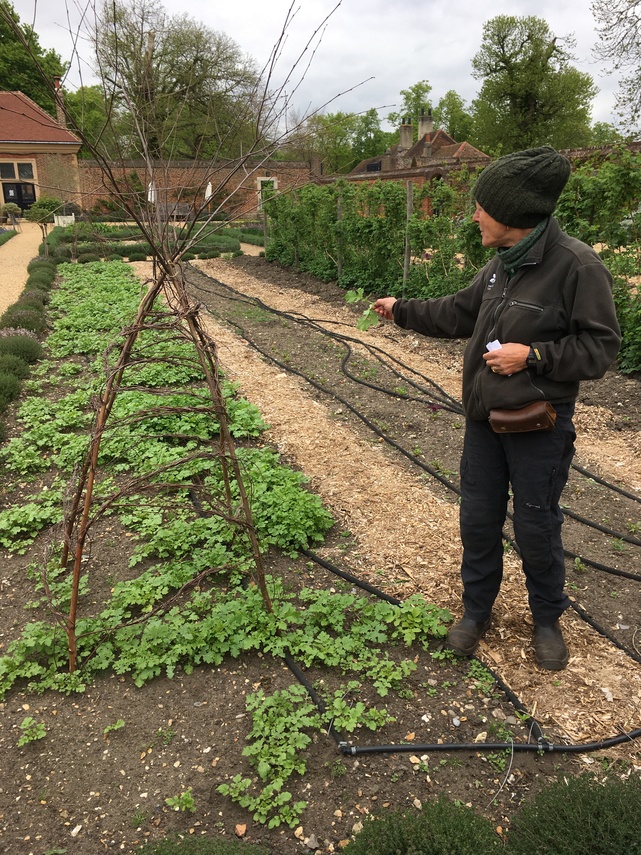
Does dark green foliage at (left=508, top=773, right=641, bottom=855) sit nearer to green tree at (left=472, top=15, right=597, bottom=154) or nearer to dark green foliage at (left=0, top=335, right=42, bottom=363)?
dark green foliage at (left=0, top=335, right=42, bottom=363)

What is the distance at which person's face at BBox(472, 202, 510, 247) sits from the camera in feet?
7.59

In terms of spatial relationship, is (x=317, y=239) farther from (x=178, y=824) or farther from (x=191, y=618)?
(x=178, y=824)

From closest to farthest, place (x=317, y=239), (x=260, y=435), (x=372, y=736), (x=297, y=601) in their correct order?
(x=372, y=736) → (x=297, y=601) → (x=260, y=435) → (x=317, y=239)

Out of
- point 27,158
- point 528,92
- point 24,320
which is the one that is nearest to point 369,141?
point 528,92

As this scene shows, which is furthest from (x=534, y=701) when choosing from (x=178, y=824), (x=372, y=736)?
(x=178, y=824)

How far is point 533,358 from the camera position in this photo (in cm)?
223

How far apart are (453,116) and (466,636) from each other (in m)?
56.9

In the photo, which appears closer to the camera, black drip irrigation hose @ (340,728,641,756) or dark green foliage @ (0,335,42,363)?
black drip irrigation hose @ (340,728,641,756)

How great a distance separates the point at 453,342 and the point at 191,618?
20.1 feet

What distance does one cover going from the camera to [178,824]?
6.90 feet

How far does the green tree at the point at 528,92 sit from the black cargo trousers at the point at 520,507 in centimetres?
3577

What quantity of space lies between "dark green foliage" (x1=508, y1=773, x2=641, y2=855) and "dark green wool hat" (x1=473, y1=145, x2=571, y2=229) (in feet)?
6.22

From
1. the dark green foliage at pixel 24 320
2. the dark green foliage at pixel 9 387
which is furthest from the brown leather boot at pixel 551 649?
the dark green foliage at pixel 24 320

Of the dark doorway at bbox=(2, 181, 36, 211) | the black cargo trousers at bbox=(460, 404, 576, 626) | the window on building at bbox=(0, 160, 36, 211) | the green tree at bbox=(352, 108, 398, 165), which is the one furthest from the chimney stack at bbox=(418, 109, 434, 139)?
the black cargo trousers at bbox=(460, 404, 576, 626)
